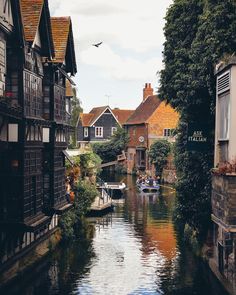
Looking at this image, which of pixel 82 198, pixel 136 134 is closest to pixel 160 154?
pixel 136 134

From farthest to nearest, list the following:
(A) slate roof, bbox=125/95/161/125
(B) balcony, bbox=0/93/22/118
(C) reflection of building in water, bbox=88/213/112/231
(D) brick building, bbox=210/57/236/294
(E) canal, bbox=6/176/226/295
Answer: (A) slate roof, bbox=125/95/161/125, (C) reflection of building in water, bbox=88/213/112/231, (E) canal, bbox=6/176/226/295, (B) balcony, bbox=0/93/22/118, (D) brick building, bbox=210/57/236/294

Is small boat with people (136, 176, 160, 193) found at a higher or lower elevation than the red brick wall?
lower

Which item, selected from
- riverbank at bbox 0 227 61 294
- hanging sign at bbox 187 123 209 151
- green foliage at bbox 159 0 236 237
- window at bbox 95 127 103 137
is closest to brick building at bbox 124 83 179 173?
window at bbox 95 127 103 137

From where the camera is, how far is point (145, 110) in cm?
10131

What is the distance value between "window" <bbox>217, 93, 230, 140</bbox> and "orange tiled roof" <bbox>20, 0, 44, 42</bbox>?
1015 centimetres

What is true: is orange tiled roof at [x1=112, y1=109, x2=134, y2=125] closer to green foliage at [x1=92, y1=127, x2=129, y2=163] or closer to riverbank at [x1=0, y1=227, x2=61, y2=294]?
green foliage at [x1=92, y1=127, x2=129, y2=163]

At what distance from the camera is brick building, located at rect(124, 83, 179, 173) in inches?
3819

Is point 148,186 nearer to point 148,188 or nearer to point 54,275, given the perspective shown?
point 148,188

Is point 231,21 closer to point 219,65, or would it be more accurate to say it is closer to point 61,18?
point 219,65

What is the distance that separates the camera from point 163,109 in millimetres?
96938

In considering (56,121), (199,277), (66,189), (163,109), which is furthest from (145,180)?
(199,277)

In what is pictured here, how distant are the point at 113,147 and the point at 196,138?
253 ft

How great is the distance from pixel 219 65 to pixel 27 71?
9586 mm

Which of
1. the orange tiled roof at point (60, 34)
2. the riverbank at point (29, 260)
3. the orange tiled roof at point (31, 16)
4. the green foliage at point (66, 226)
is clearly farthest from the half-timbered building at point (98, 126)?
the orange tiled roof at point (31, 16)
